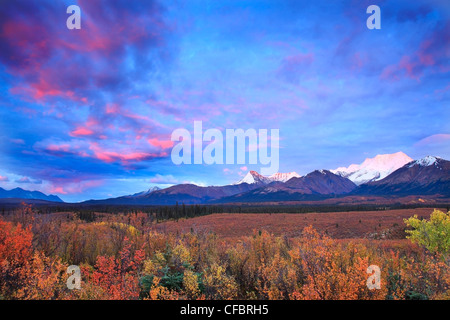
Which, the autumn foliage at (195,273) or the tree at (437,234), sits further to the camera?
the tree at (437,234)

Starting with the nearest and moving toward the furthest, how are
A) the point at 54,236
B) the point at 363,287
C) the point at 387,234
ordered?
the point at 363,287
the point at 54,236
the point at 387,234

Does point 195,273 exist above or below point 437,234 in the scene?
below

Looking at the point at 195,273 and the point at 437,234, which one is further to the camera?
the point at 437,234

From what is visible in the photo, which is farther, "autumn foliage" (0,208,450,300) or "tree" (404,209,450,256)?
"tree" (404,209,450,256)
